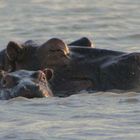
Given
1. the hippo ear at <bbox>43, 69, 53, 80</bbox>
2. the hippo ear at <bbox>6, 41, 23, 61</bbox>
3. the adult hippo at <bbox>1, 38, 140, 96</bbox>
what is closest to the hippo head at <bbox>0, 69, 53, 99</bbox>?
the hippo ear at <bbox>43, 69, 53, 80</bbox>

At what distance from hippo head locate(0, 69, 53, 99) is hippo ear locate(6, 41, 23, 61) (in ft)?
1.39

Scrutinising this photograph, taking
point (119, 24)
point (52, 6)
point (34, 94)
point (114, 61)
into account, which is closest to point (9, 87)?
point (34, 94)

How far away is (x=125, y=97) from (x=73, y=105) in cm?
67

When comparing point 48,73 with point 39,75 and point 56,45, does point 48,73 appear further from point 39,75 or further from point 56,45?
point 56,45

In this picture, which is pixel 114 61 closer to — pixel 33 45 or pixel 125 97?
pixel 125 97

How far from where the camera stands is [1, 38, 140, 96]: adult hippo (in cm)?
1092

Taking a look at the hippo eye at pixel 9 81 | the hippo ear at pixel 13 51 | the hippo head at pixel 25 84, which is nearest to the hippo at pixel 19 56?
the hippo ear at pixel 13 51

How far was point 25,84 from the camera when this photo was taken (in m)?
10.6

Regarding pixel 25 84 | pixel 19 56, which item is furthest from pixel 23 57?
pixel 25 84

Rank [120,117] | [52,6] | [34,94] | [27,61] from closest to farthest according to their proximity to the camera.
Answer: [120,117]
[34,94]
[27,61]
[52,6]

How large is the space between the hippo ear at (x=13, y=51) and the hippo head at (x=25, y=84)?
0.42m

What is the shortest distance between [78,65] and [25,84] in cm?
99

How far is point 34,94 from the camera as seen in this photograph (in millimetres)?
10609

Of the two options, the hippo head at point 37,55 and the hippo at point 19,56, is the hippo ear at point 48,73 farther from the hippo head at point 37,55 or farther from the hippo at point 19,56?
the hippo at point 19,56
